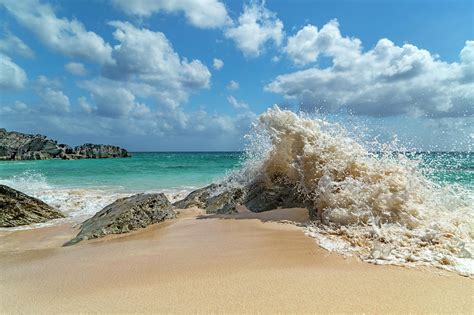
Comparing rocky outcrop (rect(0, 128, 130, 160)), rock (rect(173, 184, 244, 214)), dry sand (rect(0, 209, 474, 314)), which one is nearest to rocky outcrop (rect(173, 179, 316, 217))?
rock (rect(173, 184, 244, 214))

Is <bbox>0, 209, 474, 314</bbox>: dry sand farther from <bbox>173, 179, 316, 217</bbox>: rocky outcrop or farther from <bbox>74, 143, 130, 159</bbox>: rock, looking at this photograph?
<bbox>74, 143, 130, 159</bbox>: rock

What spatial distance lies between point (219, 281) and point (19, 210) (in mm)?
6068

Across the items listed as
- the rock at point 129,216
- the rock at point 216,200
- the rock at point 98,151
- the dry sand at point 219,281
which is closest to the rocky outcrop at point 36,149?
the rock at point 98,151

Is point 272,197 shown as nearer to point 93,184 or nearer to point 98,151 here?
point 93,184

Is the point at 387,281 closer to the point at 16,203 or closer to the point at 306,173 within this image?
the point at 306,173

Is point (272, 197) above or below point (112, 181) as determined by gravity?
above

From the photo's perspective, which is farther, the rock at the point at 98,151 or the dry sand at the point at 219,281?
the rock at the point at 98,151

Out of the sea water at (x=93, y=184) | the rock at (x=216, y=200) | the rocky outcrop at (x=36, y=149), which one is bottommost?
the sea water at (x=93, y=184)

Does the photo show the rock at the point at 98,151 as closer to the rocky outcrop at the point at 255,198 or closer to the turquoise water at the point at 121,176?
the turquoise water at the point at 121,176

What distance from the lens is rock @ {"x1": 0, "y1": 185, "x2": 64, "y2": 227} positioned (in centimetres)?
678

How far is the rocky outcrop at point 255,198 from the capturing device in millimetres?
6156

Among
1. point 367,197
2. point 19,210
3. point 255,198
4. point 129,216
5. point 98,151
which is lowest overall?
point 19,210

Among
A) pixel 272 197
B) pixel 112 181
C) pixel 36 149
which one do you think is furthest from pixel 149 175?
pixel 36 149

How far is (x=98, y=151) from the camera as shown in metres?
64.1
